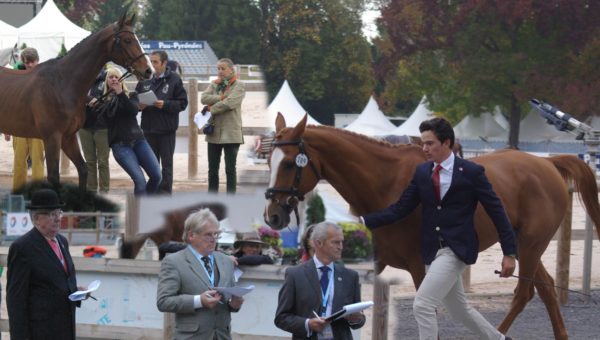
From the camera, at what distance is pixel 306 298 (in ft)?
19.1

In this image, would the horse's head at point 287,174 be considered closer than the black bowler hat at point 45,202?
No

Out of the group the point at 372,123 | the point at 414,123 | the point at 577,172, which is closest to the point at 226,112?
the point at 577,172

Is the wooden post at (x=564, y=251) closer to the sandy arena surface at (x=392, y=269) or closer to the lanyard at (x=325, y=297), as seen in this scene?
the sandy arena surface at (x=392, y=269)

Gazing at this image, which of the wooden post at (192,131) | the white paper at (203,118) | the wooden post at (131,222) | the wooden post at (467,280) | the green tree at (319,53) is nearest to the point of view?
the wooden post at (131,222)

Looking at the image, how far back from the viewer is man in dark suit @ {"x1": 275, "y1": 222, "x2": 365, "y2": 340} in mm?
5781

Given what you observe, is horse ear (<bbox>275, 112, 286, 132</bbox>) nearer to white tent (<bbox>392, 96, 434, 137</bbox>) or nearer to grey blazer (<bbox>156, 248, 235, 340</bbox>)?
grey blazer (<bbox>156, 248, 235, 340</bbox>)

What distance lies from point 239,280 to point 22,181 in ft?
10.7

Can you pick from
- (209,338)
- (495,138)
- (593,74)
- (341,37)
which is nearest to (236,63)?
(209,338)

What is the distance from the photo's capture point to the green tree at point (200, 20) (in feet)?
35.7

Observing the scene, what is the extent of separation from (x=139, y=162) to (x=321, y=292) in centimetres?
431

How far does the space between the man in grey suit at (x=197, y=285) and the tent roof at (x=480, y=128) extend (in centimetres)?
3408

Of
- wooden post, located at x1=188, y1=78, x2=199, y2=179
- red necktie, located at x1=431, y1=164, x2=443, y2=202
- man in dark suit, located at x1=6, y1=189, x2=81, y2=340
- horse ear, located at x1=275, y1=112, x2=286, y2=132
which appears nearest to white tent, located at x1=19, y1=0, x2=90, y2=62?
wooden post, located at x1=188, y1=78, x2=199, y2=179

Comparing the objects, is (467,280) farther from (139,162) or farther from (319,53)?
(319,53)

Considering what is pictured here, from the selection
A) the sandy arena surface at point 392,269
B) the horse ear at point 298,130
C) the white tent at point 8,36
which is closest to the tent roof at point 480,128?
the sandy arena surface at point 392,269
